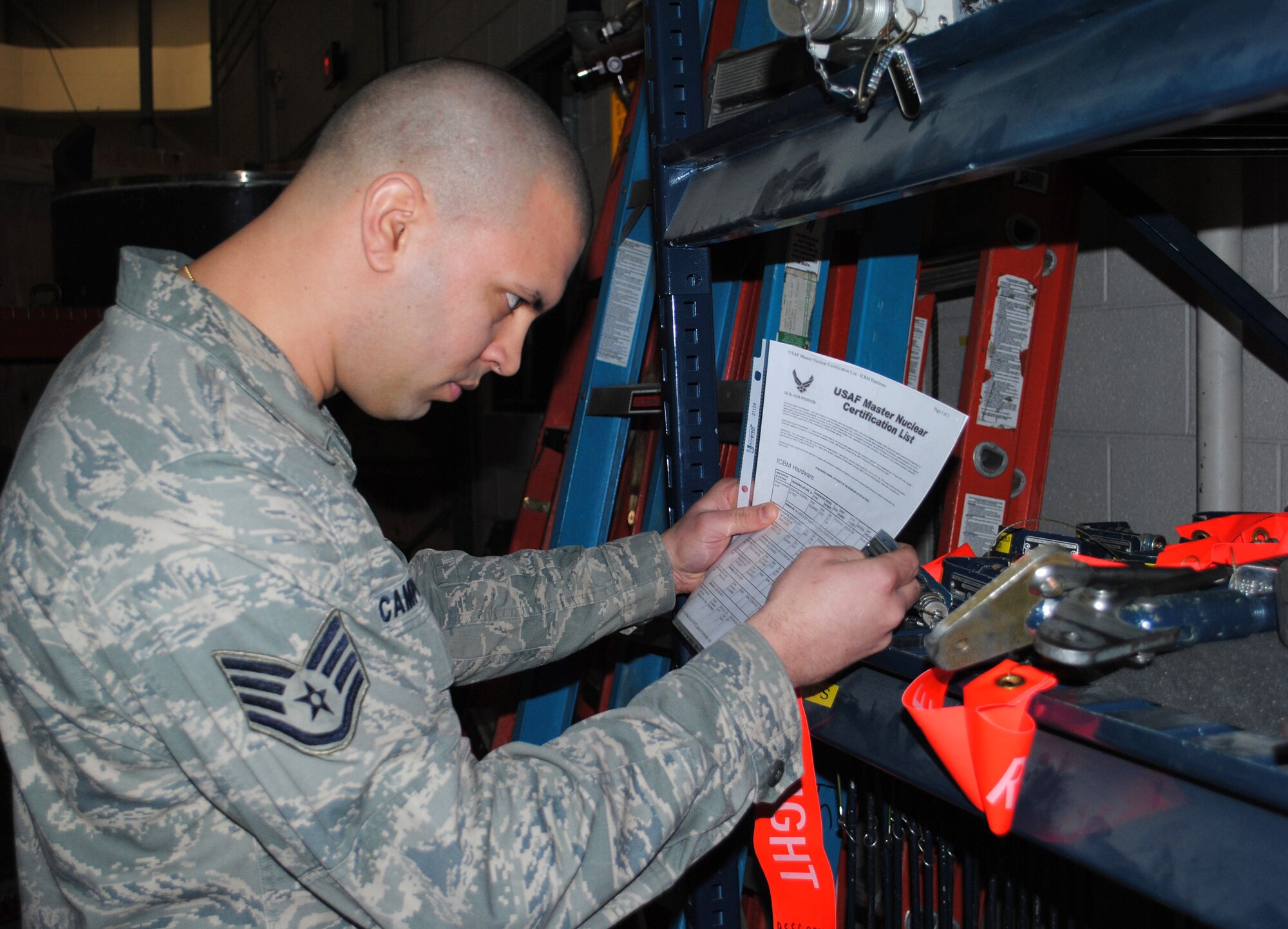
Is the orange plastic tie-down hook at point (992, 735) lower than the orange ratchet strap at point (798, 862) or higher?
higher

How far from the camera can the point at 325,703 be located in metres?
0.73

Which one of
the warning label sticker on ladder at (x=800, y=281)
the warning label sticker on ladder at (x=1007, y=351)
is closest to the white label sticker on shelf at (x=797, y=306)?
the warning label sticker on ladder at (x=800, y=281)

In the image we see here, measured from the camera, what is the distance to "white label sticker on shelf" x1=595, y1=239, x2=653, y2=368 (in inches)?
82.3

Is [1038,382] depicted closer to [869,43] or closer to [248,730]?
[869,43]

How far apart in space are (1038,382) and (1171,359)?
1.30 ft

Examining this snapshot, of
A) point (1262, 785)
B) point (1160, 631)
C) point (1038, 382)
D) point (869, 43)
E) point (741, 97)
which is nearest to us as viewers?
point (1262, 785)

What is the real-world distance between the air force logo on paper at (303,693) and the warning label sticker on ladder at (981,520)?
1.10 metres

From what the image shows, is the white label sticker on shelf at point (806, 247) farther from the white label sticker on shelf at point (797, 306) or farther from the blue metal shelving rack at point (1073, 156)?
the blue metal shelving rack at point (1073, 156)

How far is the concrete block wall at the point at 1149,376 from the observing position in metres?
1.55

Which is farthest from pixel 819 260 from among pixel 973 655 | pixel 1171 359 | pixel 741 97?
pixel 973 655

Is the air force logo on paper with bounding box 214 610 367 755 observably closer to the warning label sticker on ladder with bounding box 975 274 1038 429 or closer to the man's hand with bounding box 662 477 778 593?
the man's hand with bounding box 662 477 778 593

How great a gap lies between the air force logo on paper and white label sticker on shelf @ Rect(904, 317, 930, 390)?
4.76ft

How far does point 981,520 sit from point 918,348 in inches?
20.9

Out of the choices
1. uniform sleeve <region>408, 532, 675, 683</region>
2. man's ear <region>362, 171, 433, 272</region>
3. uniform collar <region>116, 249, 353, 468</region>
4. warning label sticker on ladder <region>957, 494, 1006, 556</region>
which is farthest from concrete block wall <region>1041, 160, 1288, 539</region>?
uniform collar <region>116, 249, 353, 468</region>
